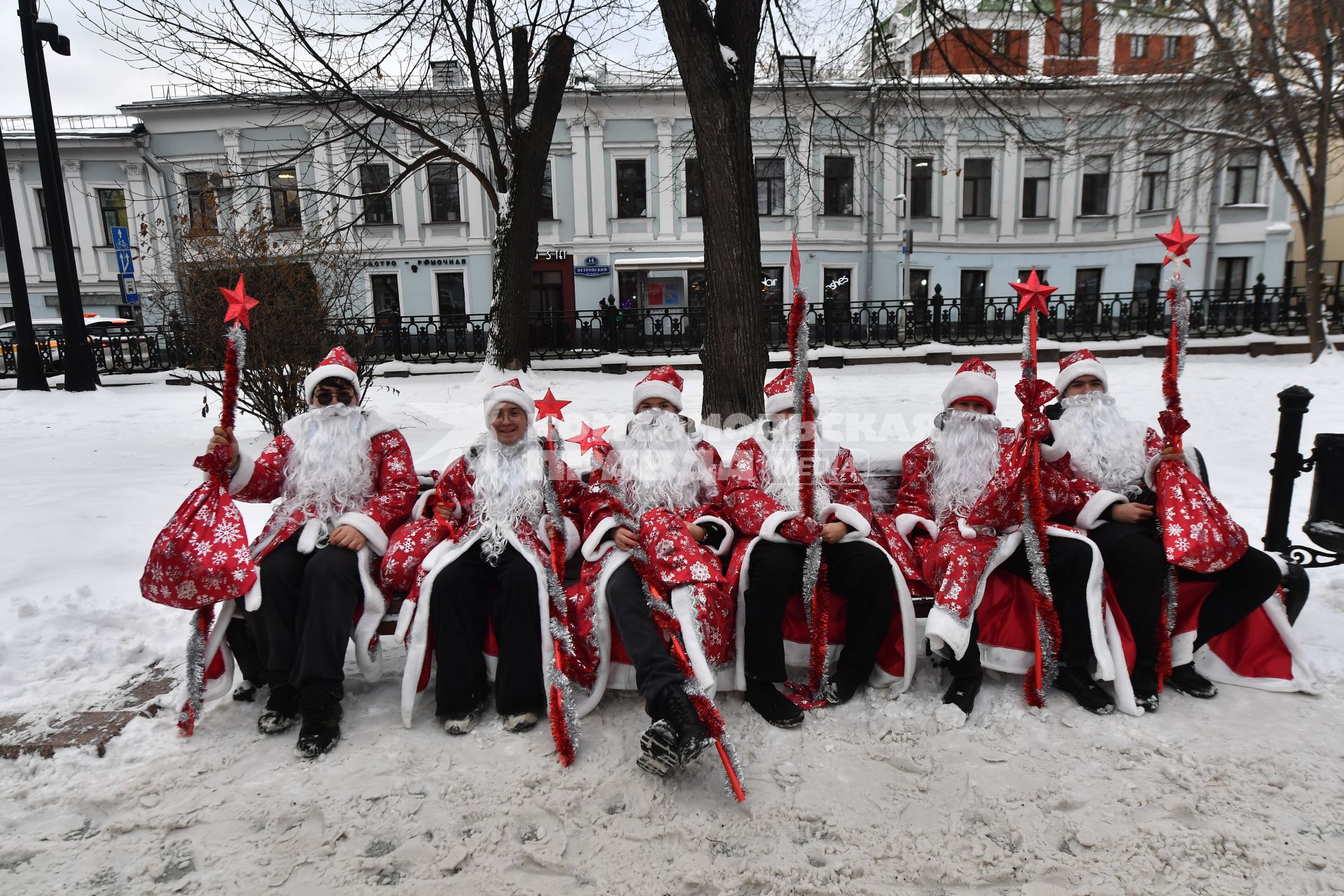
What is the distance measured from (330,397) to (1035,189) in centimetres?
2443

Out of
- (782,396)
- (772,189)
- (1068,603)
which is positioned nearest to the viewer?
(1068,603)

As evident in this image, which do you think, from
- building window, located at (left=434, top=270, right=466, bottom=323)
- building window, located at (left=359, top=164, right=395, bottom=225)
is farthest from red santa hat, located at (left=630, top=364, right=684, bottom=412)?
building window, located at (left=434, top=270, right=466, bottom=323)

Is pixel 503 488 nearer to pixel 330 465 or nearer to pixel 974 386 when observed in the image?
pixel 330 465

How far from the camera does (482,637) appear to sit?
3.01 meters

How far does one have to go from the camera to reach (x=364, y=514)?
3102 millimetres

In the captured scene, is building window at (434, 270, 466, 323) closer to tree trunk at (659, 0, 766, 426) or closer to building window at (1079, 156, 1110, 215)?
tree trunk at (659, 0, 766, 426)

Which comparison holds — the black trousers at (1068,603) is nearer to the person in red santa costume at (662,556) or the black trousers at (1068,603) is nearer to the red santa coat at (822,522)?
the red santa coat at (822,522)

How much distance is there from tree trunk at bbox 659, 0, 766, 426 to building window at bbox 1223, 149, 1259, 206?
22.9m

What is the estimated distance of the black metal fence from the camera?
42.0 feet

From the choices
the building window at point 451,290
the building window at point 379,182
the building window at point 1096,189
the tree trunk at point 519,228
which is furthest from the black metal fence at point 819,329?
the building window at point 1096,189

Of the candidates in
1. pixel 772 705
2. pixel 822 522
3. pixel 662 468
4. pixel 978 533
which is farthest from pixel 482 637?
pixel 978 533

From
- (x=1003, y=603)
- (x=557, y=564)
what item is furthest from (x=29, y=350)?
(x=1003, y=603)

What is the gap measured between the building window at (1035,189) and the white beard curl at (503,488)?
23.7 m

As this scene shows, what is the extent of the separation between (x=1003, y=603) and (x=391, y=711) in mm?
2546
